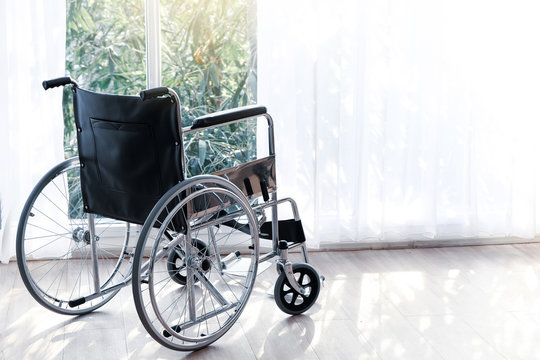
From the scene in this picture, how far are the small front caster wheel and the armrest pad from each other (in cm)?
58

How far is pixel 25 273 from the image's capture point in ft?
8.48

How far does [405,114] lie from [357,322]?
1.11 metres

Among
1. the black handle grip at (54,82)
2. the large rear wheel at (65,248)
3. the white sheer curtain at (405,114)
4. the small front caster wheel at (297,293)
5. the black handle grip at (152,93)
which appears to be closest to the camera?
the black handle grip at (152,93)

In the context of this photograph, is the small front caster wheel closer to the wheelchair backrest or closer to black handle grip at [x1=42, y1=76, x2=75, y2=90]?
the wheelchair backrest

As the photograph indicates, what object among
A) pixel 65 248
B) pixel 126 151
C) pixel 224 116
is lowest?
pixel 65 248

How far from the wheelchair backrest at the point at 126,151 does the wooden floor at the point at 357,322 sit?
443 mm

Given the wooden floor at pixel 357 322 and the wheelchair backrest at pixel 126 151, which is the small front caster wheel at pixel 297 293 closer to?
the wooden floor at pixel 357 322

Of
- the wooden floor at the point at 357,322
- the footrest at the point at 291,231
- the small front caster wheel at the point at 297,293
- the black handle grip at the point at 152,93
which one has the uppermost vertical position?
the black handle grip at the point at 152,93

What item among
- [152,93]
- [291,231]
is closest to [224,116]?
[152,93]

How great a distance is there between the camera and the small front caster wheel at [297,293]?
8.99 feet

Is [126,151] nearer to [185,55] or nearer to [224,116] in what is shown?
[224,116]

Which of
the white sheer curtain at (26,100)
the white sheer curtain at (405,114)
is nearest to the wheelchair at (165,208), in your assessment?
the white sheer curtain at (26,100)

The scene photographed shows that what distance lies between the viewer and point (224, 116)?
2.47m

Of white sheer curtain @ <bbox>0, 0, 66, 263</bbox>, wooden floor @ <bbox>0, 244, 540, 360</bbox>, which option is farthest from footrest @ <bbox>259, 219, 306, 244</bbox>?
white sheer curtain @ <bbox>0, 0, 66, 263</bbox>
